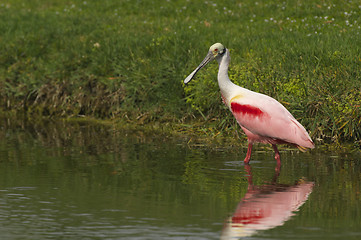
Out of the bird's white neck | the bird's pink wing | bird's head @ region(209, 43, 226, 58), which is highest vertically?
bird's head @ region(209, 43, 226, 58)

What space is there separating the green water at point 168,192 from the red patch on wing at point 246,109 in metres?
0.67

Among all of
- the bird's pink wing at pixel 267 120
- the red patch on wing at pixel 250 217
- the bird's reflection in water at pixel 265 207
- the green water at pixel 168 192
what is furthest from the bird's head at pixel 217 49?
the red patch on wing at pixel 250 217

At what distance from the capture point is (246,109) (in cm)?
1089

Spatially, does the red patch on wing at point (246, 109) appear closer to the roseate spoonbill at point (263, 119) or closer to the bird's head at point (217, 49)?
the roseate spoonbill at point (263, 119)

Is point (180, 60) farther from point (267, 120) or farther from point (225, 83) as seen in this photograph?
point (267, 120)

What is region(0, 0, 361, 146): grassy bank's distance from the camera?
12.5 metres

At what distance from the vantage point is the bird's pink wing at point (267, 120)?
34.5ft

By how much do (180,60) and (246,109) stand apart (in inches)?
164

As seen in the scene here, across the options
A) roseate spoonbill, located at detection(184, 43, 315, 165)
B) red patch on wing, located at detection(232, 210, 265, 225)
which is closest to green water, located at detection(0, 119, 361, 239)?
red patch on wing, located at detection(232, 210, 265, 225)

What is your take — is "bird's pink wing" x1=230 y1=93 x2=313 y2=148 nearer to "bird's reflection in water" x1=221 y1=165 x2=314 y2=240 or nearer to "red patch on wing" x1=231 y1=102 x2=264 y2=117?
"red patch on wing" x1=231 y1=102 x2=264 y2=117

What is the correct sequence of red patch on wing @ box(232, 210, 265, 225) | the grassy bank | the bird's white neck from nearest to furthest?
red patch on wing @ box(232, 210, 265, 225)
the bird's white neck
the grassy bank

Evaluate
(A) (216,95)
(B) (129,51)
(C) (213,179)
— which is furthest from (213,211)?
(B) (129,51)

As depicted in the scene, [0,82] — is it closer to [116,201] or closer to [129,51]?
[129,51]

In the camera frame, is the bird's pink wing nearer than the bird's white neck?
Yes
